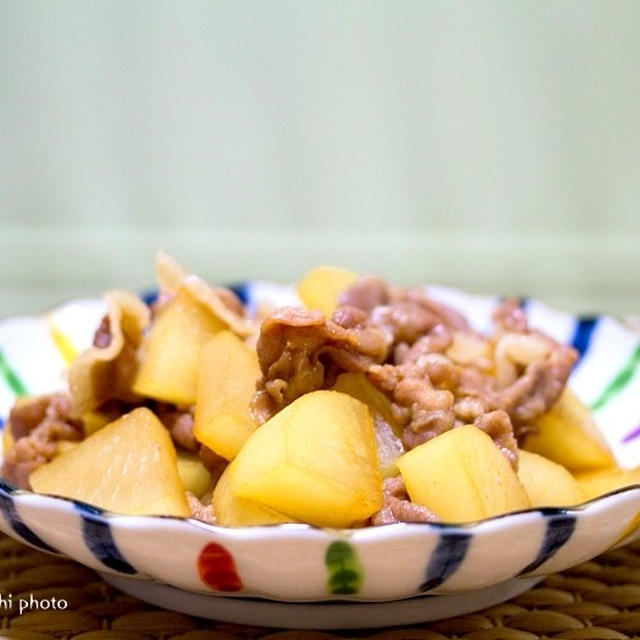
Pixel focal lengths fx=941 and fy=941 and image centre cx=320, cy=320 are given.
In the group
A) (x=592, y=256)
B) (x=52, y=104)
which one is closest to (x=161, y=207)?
(x=52, y=104)

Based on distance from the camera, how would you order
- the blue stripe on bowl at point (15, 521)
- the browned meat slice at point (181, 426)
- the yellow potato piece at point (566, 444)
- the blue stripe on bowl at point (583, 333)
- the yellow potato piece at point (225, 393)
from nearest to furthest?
the blue stripe on bowl at point (15, 521), the yellow potato piece at point (225, 393), the browned meat slice at point (181, 426), the yellow potato piece at point (566, 444), the blue stripe on bowl at point (583, 333)

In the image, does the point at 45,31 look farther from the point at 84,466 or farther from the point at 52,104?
the point at 84,466

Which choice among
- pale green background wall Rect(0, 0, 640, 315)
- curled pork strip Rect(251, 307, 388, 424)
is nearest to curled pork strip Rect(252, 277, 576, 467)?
curled pork strip Rect(251, 307, 388, 424)

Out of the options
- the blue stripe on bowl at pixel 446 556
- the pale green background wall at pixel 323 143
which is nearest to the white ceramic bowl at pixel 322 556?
the blue stripe on bowl at pixel 446 556

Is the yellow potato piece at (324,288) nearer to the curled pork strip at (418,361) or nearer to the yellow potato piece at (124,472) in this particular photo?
the curled pork strip at (418,361)

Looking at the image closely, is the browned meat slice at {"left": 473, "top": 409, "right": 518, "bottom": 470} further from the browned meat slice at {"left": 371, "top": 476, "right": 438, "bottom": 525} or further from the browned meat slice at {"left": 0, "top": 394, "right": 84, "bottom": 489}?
the browned meat slice at {"left": 0, "top": 394, "right": 84, "bottom": 489}
